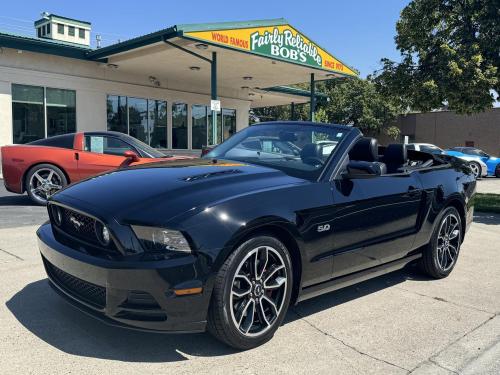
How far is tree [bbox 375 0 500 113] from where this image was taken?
36.6ft

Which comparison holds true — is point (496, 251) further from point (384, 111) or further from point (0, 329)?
point (384, 111)

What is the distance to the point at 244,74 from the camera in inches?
770

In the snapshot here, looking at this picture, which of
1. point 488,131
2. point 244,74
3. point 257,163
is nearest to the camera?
point 257,163

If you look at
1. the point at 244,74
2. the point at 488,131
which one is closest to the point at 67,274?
the point at 244,74

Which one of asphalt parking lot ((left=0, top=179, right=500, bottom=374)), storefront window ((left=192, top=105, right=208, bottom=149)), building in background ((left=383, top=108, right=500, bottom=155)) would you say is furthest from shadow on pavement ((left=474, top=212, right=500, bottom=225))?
building in background ((left=383, top=108, right=500, bottom=155))

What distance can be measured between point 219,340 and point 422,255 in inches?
106

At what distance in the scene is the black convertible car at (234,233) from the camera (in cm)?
276

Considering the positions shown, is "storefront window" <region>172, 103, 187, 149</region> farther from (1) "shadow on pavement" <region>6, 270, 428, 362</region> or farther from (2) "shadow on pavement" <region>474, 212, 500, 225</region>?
(1) "shadow on pavement" <region>6, 270, 428, 362</region>

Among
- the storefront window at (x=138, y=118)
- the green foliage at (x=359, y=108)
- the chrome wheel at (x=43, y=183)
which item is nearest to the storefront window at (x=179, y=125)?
the storefront window at (x=138, y=118)

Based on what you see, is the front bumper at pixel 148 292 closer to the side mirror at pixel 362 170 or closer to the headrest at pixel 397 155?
the side mirror at pixel 362 170

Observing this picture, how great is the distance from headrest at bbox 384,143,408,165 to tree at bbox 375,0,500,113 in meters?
7.53

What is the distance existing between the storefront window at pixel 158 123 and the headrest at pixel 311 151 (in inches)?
670

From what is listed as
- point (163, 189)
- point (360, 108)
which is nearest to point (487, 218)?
point (163, 189)

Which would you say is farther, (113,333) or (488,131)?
(488,131)
